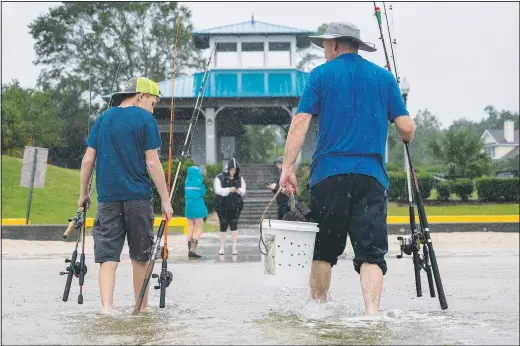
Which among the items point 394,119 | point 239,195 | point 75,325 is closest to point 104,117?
point 75,325

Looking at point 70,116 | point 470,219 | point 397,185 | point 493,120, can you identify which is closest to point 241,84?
point 397,185

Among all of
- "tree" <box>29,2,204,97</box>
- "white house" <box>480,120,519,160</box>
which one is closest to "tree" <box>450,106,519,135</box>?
"white house" <box>480,120,519,160</box>

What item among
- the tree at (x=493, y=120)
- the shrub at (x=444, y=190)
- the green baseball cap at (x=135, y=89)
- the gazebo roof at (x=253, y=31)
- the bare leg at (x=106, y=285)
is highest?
the tree at (x=493, y=120)

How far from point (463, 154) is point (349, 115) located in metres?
32.2

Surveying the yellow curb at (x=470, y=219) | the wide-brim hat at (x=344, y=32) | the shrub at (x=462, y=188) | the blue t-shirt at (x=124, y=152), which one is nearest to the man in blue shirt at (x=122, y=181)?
the blue t-shirt at (x=124, y=152)

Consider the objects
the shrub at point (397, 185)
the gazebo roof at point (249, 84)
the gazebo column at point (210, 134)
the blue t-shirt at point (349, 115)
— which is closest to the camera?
the blue t-shirt at point (349, 115)

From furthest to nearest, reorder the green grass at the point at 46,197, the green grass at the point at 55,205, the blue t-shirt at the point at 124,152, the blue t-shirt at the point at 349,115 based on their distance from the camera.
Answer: the green grass at the point at 55,205
the green grass at the point at 46,197
the blue t-shirt at the point at 124,152
the blue t-shirt at the point at 349,115

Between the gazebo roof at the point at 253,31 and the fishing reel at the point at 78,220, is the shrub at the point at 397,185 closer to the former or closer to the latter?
the gazebo roof at the point at 253,31

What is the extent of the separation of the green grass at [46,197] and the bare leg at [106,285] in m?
16.6

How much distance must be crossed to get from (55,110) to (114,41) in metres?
6.82

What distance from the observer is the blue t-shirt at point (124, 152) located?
20.8 ft

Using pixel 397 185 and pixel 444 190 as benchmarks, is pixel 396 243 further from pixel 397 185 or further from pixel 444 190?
pixel 444 190

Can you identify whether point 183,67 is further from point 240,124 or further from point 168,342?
point 168,342

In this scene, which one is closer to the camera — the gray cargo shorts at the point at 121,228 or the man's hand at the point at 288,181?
the man's hand at the point at 288,181
